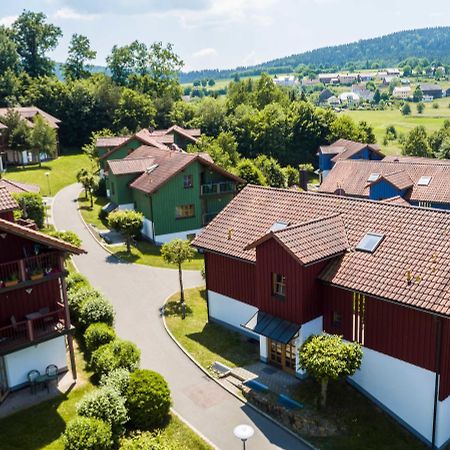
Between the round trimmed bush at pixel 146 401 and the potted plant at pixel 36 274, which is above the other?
the potted plant at pixel 36 274

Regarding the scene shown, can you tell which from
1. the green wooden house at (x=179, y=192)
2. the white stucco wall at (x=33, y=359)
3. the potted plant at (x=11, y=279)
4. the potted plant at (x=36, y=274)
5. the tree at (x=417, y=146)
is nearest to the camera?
the potted plant at (x=11, y=279)

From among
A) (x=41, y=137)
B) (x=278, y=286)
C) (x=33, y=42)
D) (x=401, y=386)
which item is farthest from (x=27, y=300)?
(x=33, y=42)

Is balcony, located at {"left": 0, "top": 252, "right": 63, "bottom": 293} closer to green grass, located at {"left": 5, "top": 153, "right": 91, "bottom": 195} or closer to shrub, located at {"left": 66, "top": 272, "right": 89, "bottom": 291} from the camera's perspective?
shrub, located at {"left": 66, "top": 272, "right": 89, "bottom": 291}

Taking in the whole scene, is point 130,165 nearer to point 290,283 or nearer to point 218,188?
point 218,188

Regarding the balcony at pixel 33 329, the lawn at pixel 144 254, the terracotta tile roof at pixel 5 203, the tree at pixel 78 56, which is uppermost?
the tree at pixel 78 56

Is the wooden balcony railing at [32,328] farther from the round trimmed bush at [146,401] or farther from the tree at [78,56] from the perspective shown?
the tree at [78,56]

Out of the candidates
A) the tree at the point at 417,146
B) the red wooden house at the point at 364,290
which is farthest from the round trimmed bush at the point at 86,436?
the tree at the point at 417,146

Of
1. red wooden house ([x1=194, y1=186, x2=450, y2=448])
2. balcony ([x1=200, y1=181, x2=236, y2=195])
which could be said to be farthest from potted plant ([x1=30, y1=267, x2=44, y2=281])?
balcony ([x1=200, y1=181, x2=236, y2=195])

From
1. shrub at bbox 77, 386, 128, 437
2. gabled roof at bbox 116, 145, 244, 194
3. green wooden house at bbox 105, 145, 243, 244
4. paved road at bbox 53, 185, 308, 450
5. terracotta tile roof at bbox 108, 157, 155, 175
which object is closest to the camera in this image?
shrub at bbox 77, 386, 128, 437
